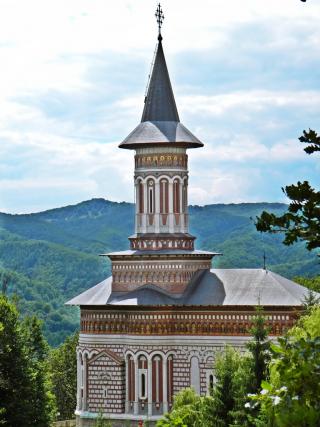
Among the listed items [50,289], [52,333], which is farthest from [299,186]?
[50,289]

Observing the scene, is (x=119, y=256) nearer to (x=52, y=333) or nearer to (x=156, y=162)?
(x=156, y=162)

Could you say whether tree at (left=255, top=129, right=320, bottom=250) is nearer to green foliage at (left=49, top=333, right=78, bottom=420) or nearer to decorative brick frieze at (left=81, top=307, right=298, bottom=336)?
decorative brick frieze at (left=81, top=307, right=298, bottom=336)

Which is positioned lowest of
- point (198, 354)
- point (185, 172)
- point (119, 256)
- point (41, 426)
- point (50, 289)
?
point (41, 426)

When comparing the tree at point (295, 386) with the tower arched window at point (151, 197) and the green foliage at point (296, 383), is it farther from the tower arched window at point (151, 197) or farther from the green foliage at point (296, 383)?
the tower arched window at point (151, 197)

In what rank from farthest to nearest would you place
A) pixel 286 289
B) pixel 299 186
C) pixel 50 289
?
pixel 50 289, pixel 286 289, pixel 299 186

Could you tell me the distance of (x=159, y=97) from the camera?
165ft

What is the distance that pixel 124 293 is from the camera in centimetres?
4875

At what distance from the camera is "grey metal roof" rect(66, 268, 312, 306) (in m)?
46.0

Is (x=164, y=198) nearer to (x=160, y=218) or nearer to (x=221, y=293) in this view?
(x=160, y=218)

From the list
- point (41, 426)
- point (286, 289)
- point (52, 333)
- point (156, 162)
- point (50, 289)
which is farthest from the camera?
point (50, 289)

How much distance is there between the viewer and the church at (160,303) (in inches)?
1829

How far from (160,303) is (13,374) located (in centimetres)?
768

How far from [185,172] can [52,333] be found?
108432mm

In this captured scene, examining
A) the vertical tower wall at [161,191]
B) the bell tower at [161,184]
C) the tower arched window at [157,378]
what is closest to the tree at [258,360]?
the tower arched window at [157,378]
